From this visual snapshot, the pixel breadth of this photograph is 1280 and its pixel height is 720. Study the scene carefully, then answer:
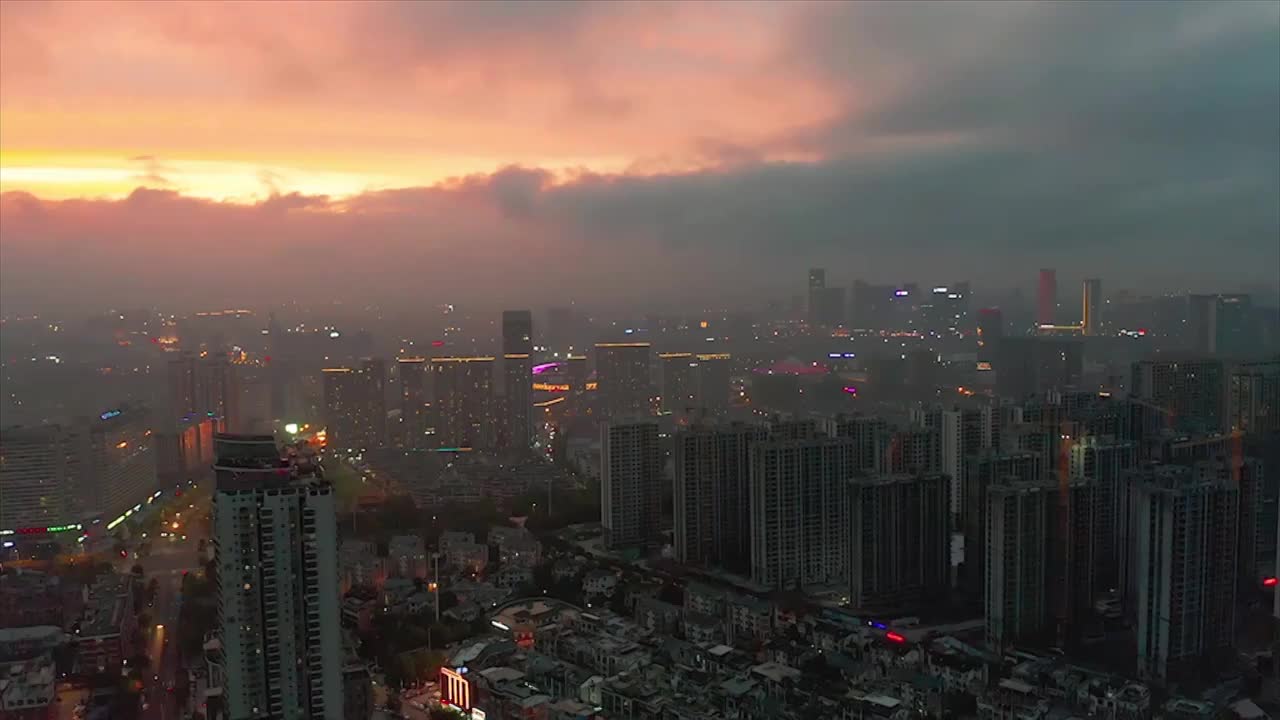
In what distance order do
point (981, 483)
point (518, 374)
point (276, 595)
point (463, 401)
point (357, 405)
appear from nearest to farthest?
point (276, 595)
point (981, 483)
point (357, 405)
point (463, 401)
point (518, 374)

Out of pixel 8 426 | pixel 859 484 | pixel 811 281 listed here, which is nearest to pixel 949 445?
pixel 859 484

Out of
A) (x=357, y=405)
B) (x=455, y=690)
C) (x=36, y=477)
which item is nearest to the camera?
(x=455, y=690)

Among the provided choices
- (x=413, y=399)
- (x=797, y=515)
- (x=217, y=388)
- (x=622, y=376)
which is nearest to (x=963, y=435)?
(x=797, y=515)

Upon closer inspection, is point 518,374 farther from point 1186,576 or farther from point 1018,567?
point 1186,576

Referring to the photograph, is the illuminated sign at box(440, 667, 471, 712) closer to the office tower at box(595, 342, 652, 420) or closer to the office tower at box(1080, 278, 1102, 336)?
the office tower at box(595, 342, 652, 420)

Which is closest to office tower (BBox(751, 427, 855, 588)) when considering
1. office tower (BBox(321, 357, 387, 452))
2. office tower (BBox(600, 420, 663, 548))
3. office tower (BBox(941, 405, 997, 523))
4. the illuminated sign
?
office tower (BBox(941, 405, 997, 523))

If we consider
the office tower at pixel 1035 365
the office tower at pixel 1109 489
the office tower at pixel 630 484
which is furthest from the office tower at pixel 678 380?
the office tower at pixel 1109 489

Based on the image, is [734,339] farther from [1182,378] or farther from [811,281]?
[1182,378]
